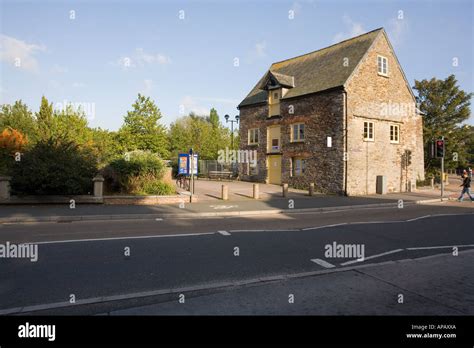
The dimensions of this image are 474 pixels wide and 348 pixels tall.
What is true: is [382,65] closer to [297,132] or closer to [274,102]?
[297,132]

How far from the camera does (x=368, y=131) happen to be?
22.8m

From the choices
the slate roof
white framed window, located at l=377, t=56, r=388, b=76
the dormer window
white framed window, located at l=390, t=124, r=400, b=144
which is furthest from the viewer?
the dormer window

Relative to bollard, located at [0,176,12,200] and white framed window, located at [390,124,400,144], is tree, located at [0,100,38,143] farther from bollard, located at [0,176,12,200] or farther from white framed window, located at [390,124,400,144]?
white framed window, located at [390,124,400,144]

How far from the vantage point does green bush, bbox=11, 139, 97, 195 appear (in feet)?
45.6

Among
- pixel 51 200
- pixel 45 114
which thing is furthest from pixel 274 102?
pixel 45 114

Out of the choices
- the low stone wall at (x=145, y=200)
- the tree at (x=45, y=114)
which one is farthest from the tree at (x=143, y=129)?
the low stone wall at (x=145, y=200)

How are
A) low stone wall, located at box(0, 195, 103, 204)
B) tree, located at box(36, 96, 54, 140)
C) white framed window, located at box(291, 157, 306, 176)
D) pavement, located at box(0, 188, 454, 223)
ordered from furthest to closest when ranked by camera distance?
1. tree, located at box(36, 96, 54, 140)
2. white framed window, located at box(291, 157, 306, 176)
3. low stone wall, located at box(0, 195, 103, 204)
4. pavement, located at box(0, 188, 454, 223)

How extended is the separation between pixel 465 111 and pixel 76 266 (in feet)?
129

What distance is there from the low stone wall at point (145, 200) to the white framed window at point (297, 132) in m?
→ 11.7

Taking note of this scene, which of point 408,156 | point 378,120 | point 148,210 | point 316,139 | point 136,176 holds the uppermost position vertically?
point 378,120

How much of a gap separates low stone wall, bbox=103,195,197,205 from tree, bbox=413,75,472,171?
92.9ft

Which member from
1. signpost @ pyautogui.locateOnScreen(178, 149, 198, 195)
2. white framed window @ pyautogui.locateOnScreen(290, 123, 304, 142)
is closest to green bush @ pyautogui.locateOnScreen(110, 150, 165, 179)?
signpost @ pyautogui.locateOnScreen(178, 149, 198, 195)

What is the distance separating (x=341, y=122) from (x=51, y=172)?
17.2 metres
